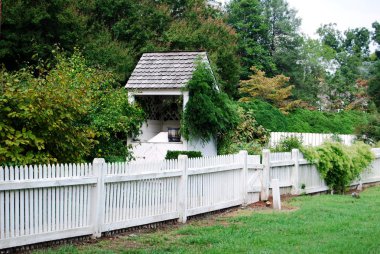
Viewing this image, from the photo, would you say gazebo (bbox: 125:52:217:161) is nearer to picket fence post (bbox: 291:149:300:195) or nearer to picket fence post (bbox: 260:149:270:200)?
picket fence post (bbox: 291:149:300:195)

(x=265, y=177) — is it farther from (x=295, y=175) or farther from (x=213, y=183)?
(x=213, y=183)

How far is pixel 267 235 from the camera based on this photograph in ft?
32.6

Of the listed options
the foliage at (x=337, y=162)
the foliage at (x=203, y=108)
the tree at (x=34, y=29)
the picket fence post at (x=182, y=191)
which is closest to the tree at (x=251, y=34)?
the tree at (x=34, y=29)

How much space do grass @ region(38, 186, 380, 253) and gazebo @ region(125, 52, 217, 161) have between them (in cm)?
612

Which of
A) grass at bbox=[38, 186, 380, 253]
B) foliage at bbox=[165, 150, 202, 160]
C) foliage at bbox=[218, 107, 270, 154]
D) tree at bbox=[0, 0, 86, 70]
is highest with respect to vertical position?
tree at bbox=[0, 0, 86, 70]

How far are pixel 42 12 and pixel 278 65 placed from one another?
31289 mm

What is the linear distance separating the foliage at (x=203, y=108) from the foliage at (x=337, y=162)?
3.34m

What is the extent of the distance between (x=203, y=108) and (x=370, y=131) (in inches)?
379

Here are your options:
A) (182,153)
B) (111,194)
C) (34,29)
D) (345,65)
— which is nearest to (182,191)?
(111,194)

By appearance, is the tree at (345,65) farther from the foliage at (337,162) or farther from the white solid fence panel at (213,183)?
the white solid fence panel at (213,183)

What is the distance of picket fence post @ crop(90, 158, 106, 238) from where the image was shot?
9.43 m

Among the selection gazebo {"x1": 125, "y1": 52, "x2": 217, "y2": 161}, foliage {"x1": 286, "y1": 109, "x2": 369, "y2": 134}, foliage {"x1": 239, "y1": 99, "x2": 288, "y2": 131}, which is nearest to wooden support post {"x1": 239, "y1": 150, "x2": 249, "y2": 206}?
gazebo {"x1": 125, "y1": 52, "x2": 217, "y2": 161}

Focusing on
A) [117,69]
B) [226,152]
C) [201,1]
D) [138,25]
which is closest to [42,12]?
[117,69]

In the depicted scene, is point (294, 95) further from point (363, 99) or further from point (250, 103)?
point (250, 103)
